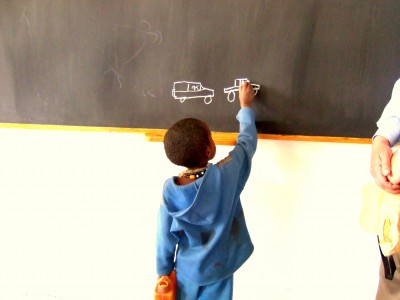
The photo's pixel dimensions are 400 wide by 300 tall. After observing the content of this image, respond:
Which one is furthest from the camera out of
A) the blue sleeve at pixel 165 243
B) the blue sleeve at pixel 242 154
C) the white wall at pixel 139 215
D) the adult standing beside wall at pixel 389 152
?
the white wall at pixel 139 215

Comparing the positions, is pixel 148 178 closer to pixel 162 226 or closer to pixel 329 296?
pixel 162 226

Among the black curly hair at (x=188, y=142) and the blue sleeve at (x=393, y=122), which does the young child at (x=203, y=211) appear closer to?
the black curly hair at (x=188, y=142)

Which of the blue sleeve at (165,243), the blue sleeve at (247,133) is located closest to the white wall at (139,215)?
the blue sleeve at (247,133)

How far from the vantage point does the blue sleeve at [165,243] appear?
1288 millimetres

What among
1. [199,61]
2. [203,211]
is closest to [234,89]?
[199,61]

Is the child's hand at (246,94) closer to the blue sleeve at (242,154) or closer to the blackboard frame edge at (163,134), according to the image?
the blue sleeve at (242,154)

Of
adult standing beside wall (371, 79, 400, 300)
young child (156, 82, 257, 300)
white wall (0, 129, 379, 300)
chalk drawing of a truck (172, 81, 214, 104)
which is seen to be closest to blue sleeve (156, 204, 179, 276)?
young child (156, 82, 257, 300)

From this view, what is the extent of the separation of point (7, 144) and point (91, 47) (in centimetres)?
61

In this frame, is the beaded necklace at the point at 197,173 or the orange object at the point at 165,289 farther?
the orange object at the point at 165,289

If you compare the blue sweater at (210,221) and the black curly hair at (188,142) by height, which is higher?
the black curly hair at (188,142)

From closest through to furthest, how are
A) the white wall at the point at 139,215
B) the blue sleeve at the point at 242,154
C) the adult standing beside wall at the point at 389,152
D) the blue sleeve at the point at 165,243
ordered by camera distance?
the adult standing beside wall at the point at 389,152 < the blue sleeve at the point at 242,154 < the blue sleeve at the point at 165,243 < the white wall at the point at 139,215

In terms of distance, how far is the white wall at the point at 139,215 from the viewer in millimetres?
1485

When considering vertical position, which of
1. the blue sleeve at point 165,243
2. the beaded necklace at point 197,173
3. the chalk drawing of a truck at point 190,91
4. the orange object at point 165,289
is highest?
the chalk drawing of a truck at point 190,91

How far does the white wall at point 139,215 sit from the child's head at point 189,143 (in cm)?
35
